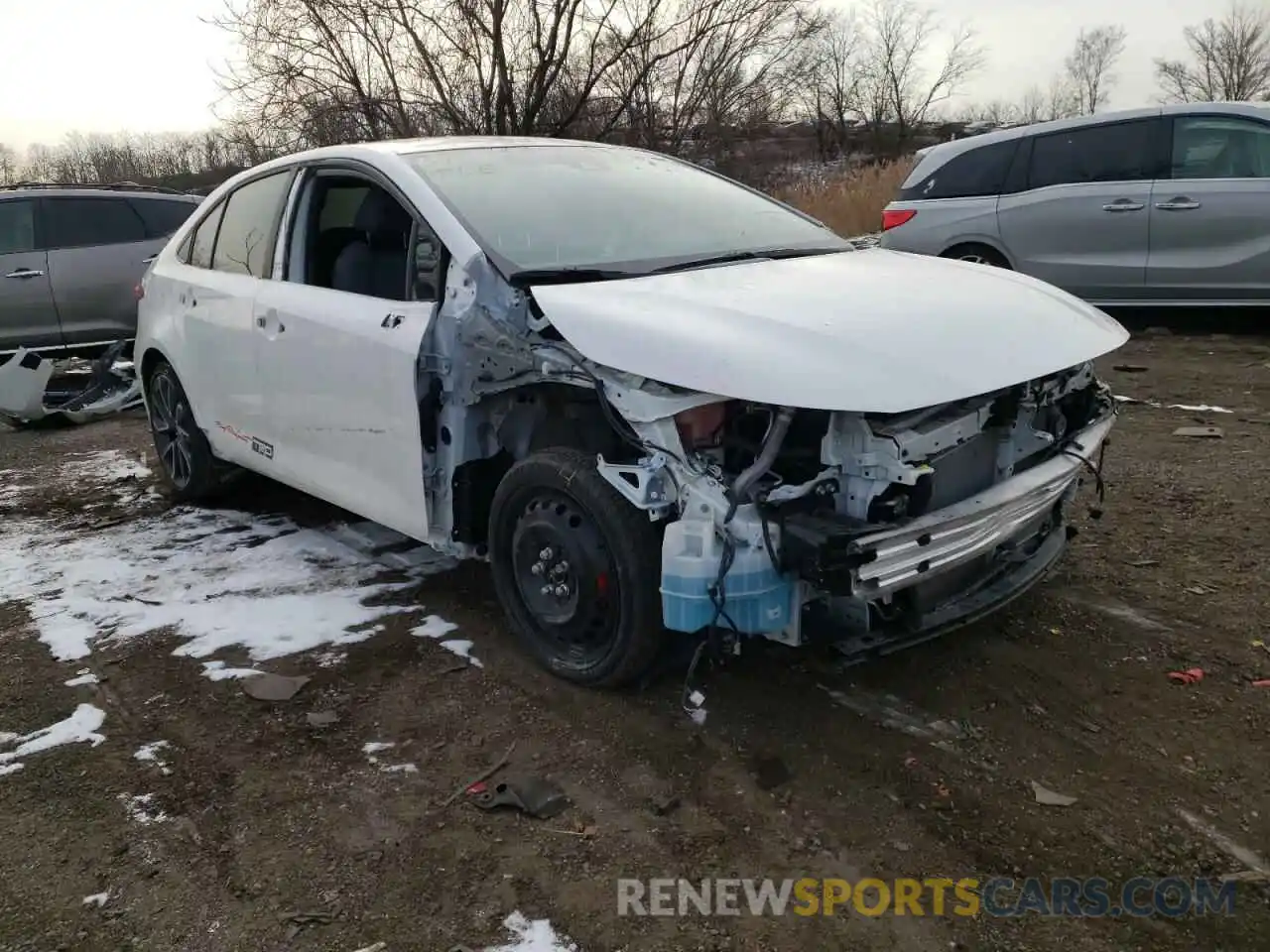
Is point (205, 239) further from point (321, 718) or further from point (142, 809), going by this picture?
point (142, 809)

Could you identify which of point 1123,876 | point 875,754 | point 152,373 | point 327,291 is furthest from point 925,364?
point 152,373

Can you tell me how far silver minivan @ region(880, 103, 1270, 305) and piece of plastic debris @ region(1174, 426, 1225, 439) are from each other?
8.11 feet

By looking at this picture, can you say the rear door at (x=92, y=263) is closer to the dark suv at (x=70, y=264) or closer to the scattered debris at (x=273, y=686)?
the dark suv at (x=70, y=264)

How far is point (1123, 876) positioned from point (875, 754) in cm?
70

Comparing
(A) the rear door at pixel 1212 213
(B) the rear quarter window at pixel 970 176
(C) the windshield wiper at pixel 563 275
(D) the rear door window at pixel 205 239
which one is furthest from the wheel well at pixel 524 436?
(B) the rear quarter window at pixel 970 176

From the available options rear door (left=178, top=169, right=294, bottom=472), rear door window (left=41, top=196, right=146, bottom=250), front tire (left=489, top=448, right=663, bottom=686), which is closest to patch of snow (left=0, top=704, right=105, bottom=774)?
front tire (left=489, top=448, right=663, bottom=686)

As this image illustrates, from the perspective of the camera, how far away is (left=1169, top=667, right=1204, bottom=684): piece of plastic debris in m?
3.23

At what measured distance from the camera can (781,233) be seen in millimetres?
4090

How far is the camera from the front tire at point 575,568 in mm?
2979

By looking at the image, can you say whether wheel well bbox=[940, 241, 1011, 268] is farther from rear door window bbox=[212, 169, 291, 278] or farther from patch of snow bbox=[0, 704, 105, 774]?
patch of snow bbox=[0, 704, 105, 774]

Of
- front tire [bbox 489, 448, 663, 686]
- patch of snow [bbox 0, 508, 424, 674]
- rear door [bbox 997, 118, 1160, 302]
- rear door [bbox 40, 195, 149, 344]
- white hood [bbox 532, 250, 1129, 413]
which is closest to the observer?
white hood [bbox 532, 250, 1129, 413]

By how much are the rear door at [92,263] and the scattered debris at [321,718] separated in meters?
6.93

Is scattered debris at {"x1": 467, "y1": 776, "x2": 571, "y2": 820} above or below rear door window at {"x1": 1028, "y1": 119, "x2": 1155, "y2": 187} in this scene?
below

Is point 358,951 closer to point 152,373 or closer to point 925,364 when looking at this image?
point 925,364
